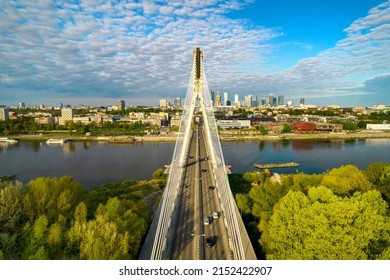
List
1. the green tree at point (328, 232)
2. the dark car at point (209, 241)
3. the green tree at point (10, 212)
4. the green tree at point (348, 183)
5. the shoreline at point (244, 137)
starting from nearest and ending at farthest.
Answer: the green tree at point (328, 232) → the dark car at point (209, 241) → the green tree at point (10, 212) → the green tree at point (348, 183) → the shoreline at point (244, 137)

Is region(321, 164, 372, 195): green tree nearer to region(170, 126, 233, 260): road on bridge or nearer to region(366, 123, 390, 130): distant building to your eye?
region(170, 126, 233, 260): road on bridge

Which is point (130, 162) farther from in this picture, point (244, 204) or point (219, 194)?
point (244, 204)

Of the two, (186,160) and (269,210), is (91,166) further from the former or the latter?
(269,210)

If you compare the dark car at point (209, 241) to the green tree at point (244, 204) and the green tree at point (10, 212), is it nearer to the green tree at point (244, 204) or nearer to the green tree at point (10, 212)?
the green tree at point (244, 204)

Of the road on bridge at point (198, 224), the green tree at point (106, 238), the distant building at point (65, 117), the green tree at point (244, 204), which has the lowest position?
the green tree at point (244, 204)

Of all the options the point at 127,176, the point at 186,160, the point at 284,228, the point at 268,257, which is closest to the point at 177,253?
the point at 268,257

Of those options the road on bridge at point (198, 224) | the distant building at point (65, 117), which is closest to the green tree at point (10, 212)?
the road on bridge at point (198, 224)
